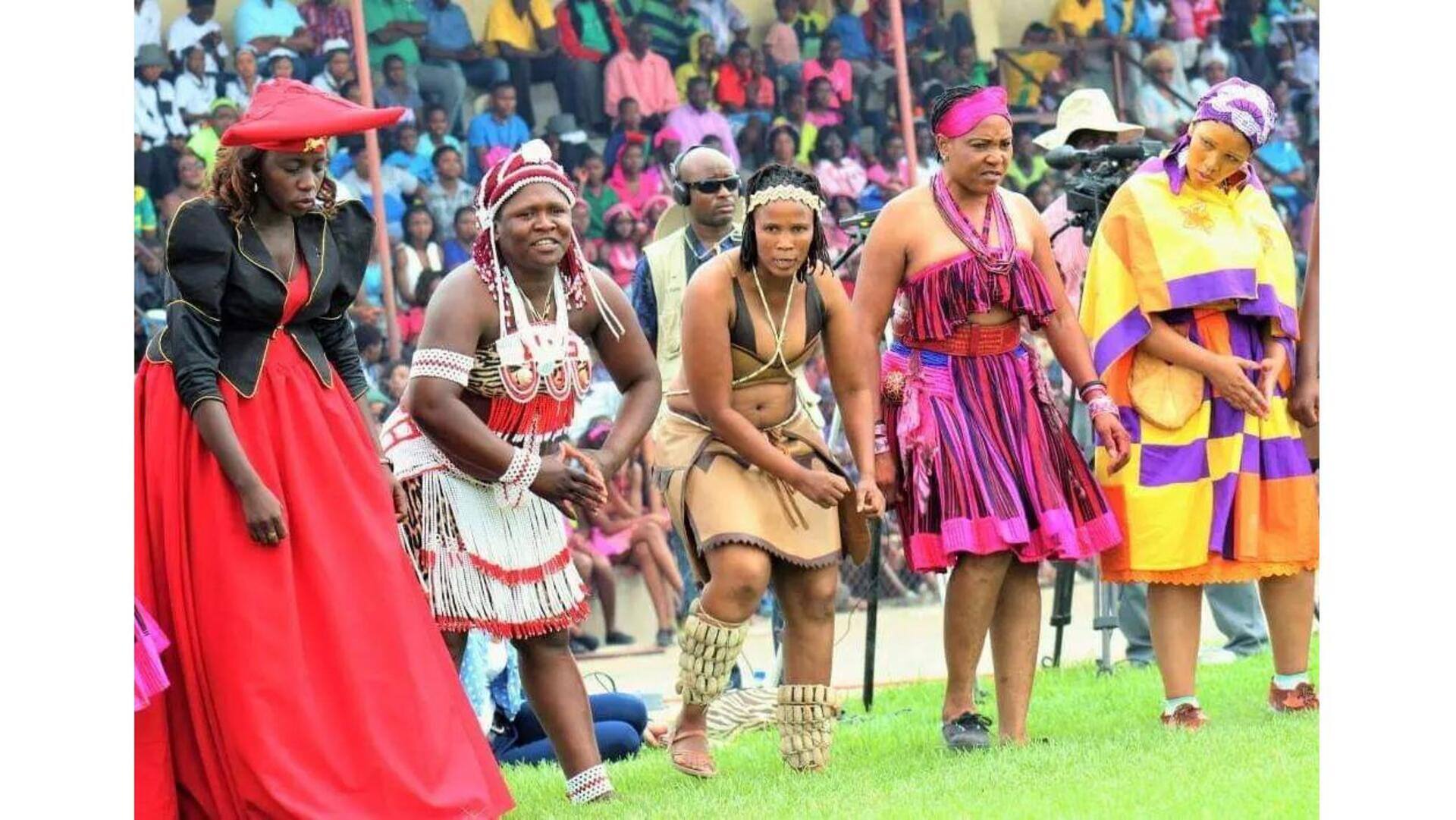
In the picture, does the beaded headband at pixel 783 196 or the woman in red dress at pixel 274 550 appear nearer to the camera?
the woman in red dress at pixel 274 550

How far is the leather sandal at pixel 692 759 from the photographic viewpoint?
7.12 metres

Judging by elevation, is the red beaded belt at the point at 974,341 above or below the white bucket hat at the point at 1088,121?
below

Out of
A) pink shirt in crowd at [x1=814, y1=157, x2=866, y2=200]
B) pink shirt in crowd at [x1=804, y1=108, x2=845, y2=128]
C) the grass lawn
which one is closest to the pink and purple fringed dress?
the grass lawn

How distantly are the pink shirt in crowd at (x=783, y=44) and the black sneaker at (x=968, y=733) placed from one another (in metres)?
8.53

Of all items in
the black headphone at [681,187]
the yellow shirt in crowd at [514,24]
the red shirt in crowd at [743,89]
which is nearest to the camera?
the black headphone at [681,187]

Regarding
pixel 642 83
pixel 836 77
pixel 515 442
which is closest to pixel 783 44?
pixel 836 77

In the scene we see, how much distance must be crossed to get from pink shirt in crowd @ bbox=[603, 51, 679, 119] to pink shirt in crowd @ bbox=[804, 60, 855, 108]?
113 cm

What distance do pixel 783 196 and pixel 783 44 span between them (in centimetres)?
857

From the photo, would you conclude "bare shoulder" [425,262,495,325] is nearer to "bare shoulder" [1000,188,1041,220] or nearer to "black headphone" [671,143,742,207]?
"bare shoulder" [1000,188,1041,220]

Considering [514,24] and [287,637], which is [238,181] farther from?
[514,24]

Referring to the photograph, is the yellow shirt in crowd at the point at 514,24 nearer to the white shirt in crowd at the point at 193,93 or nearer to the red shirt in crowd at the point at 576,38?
the red shirt in crowd at the point at 576,38

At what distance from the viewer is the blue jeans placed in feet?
26.2

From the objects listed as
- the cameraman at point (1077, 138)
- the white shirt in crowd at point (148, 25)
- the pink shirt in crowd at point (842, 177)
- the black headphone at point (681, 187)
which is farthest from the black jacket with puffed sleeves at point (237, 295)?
the pink shirt in crowd at point (842, 177)

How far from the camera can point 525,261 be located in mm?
6555
